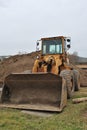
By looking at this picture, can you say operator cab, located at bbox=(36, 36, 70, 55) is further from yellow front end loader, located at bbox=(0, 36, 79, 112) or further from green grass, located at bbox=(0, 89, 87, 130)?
green grass, located at bbox=(0, 89, 87, 130)

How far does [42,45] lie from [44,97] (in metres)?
3.74

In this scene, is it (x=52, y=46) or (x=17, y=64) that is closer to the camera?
(x=52, y=46)

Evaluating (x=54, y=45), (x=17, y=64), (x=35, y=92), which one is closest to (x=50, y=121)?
(x=35, y=92)

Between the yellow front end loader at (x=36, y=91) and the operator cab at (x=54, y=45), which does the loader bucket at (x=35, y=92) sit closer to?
the yellow front end loader at (x=36, y=91)

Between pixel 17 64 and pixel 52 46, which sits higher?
pixel 52 46

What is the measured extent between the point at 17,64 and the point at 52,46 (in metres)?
11.3

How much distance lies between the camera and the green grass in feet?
22.0

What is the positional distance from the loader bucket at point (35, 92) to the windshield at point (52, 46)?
2.88m

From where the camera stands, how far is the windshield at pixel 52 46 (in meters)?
12.6

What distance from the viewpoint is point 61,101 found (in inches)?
349

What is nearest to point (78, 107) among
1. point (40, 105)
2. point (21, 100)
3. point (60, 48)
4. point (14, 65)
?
point (40, 105)

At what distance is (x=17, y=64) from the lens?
23703mm

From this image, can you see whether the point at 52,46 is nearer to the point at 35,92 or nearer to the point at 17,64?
the point at 35,92

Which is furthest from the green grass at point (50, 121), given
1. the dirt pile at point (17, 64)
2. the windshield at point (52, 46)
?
the dirt pile at point (17, 64)
